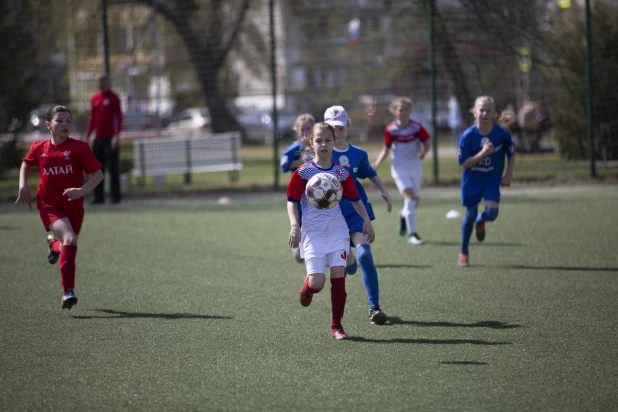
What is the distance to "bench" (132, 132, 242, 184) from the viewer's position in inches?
711

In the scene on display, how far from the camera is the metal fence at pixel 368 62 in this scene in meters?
17.4

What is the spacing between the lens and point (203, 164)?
18.8 metres

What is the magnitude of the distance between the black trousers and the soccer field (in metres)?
3.40

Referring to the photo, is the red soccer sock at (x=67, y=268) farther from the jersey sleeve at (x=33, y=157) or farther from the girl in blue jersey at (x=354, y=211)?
the girl in blue jersey at (x=354, y=211)

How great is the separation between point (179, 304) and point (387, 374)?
112 inches

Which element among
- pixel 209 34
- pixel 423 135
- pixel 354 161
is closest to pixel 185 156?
pixel 209 34

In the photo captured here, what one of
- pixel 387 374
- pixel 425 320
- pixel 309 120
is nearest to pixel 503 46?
pixel 309 120

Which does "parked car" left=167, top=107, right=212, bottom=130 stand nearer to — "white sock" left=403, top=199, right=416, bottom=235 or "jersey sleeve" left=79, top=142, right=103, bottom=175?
"white sock" left=403, top=199, right=416, bottom=235

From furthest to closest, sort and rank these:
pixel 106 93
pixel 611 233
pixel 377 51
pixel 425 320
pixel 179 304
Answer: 1. pixel 377 51
2. pixel 106 93
3. pixel 611 233
4. pixel 179 304
5. pixel 425 320

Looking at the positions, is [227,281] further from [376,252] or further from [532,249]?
[532,249]

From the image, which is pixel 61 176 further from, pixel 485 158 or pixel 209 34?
pixel 209 34

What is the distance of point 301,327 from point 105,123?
9.16 m

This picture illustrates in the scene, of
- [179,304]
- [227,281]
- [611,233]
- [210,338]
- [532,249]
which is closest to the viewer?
[210,338]

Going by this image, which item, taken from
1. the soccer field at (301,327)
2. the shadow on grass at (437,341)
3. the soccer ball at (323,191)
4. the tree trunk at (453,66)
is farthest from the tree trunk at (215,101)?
the shadow on grass at (437,341)
